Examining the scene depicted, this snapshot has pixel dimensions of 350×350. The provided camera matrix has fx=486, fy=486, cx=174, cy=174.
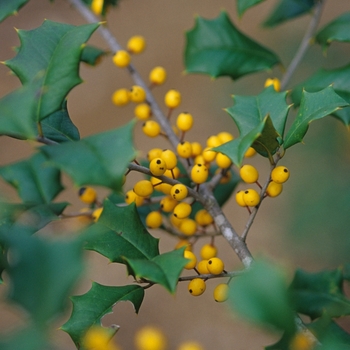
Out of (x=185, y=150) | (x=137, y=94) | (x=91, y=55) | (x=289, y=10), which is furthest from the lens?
(x=289, y=10)

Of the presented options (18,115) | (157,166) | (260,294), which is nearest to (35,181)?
(157,166)

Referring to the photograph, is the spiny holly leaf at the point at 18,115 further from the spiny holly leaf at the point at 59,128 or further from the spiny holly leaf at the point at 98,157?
the spiny holly leaf at the point at 59,128

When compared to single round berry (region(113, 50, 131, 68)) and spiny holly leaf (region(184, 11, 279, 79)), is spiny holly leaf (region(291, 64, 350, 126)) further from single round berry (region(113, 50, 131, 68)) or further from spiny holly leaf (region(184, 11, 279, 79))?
single round berry (region(113, 50, 131, 68))

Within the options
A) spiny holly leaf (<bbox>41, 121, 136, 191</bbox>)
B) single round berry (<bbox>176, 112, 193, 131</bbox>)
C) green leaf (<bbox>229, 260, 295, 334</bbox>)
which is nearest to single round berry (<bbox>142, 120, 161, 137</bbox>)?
single round berry (<bbox>176, 112, 193, 131</bbox>)

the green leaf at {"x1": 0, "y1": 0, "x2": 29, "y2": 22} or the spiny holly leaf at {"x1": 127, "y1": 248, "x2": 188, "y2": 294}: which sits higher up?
the green leaf at {"x1": 0, "y1": 0, "x2": 29, "y2": 22}

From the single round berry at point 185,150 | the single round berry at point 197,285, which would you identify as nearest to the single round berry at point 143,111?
the single round berry at point 185,150

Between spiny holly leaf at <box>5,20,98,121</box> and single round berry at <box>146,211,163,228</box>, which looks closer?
spiny holly leaf at <box>5,20,98,121</box>

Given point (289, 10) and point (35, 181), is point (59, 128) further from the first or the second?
point (289, 10)
